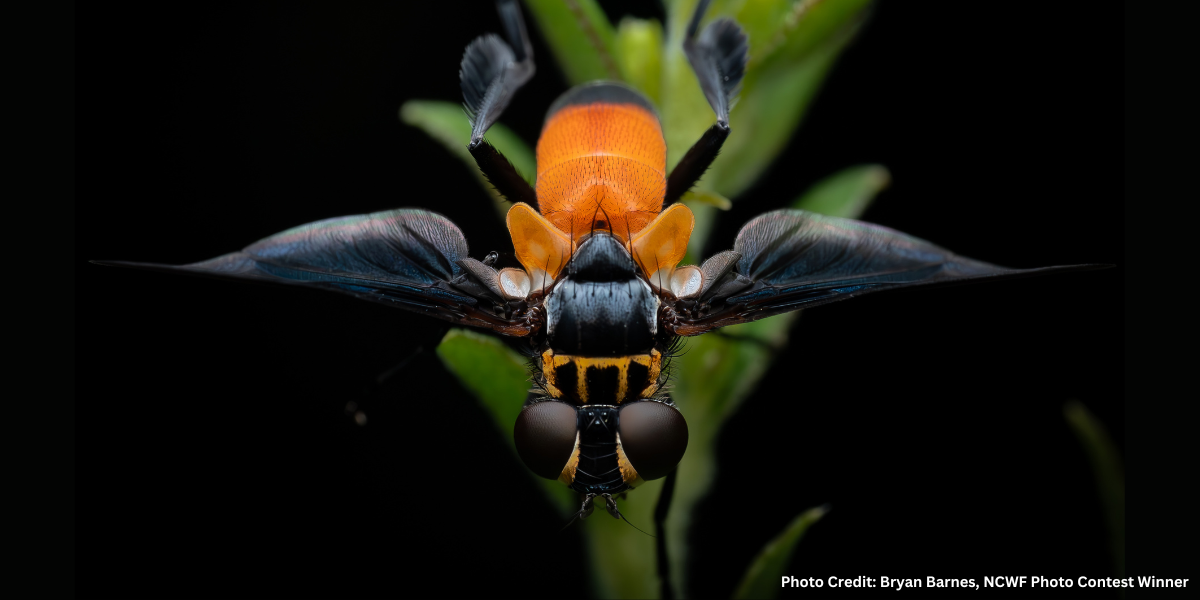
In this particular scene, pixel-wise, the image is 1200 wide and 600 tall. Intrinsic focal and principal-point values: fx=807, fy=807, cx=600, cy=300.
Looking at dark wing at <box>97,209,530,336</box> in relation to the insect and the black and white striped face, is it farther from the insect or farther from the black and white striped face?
the black and white striped face

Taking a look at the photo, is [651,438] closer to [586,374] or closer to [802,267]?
[586,374]

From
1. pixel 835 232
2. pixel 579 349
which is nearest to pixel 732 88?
pixel 835 232

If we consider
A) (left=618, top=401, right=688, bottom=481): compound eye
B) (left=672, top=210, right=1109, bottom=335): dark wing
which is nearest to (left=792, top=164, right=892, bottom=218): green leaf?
(left=672, top=210, right=1109, bottom=335): dark wing

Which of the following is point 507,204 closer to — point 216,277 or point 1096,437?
point 216,277

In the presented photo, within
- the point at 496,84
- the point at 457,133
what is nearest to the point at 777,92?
the point at 496,84

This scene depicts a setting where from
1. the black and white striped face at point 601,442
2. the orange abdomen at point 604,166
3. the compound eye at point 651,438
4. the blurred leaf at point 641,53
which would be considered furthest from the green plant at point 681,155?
the compound eye at point 651,438
